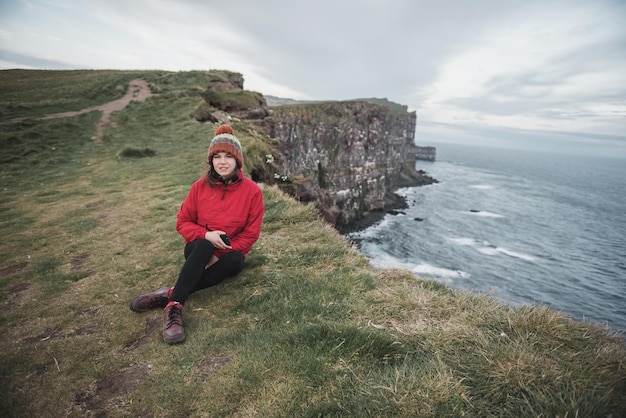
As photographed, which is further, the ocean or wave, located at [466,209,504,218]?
wave, located at [466,209,504,218]

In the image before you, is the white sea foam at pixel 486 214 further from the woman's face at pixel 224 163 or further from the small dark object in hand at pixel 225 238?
the small dark object in hand at pixel 225 238

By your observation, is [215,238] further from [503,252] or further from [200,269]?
[503,252]

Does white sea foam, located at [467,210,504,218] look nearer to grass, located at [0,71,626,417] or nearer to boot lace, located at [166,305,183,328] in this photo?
grass, located at [0,71,626,417]

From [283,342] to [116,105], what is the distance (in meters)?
40.7

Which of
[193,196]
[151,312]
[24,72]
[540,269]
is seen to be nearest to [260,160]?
[193,196]

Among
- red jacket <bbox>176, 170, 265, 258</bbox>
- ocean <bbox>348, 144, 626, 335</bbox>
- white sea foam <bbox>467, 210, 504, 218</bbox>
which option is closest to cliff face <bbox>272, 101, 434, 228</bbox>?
ocean <bbox>348, 144, 626, 335</bbox>

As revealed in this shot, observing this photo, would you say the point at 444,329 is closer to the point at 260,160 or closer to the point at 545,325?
the point at 545,325

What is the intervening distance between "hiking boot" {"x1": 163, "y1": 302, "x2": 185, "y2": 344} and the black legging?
186 millimetres

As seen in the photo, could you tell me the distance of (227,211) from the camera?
5641 mm

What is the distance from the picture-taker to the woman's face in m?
5.55

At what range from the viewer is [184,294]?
5.03 metres

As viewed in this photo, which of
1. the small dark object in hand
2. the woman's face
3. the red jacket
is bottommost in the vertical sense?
the small dark object in hand

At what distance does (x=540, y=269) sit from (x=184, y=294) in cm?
6885

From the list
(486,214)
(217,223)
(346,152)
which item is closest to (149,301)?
(217,223)
